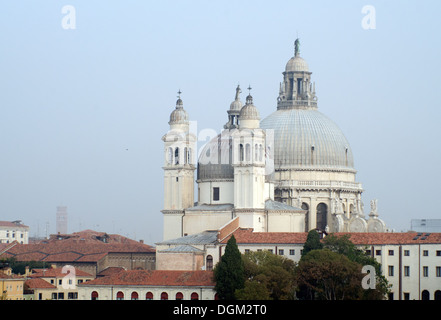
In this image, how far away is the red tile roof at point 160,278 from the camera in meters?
82.9

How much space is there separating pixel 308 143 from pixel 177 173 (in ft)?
36.1

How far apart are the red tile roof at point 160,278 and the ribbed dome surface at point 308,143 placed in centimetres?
1827

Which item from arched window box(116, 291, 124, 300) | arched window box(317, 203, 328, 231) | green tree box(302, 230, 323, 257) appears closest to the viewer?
green tree box(302, 230, 323, 257)

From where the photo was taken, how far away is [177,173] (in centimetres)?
9512

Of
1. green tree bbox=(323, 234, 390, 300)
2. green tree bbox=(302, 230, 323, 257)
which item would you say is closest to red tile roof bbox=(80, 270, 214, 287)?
green tree bbox=(302, 230, 323, 257)

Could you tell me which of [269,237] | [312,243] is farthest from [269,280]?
[269,237]

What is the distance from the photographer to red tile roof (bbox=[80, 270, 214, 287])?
82875 mm

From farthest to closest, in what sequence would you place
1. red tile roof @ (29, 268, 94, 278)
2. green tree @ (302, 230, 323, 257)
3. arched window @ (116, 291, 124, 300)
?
red tile roof @ (29, 268, 94, 278) → arched window @ (116, 291, 124, 300) → green tree @ (302, 230, 323, 257)

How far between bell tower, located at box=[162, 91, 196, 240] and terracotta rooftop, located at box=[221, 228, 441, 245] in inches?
236

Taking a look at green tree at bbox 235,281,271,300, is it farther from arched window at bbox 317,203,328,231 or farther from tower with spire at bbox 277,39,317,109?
tower with spire at bbox 277,39,317,109

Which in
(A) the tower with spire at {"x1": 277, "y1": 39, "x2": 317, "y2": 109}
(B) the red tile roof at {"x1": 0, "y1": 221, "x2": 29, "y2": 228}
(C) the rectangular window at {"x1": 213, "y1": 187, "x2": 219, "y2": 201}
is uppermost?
(A) the tower with spire at {"x1": 277, "y1": 39, "x2": 317, "y2": 109}

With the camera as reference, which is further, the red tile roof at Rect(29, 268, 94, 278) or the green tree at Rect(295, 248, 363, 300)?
the red tile roof at Rect(29, 268, 94, 278)
